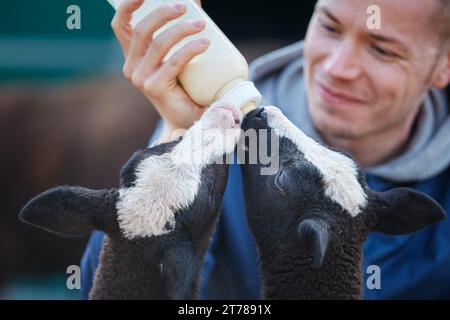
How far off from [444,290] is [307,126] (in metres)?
0.43

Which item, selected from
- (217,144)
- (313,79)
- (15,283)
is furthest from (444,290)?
(15,283)

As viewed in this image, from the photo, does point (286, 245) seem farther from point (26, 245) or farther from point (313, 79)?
point (26, 245)

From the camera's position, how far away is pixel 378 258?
1.31 meters

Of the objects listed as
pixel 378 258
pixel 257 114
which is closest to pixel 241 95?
pixel 257 114

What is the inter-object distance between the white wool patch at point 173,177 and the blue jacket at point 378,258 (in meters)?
0.23

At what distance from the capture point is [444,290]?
1395mm

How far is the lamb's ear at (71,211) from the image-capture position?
3.20ft

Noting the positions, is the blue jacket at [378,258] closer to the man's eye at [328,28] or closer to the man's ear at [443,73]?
the man's ear at [443,73]

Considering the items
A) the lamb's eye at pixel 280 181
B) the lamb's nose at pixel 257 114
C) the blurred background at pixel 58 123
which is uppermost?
the lamb's nose at pixel 257 114

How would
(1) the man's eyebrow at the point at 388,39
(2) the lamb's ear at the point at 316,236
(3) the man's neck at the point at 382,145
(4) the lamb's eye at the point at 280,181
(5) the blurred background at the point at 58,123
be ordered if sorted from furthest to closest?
(5) the blurred background at the point at 58,123 < (3) the man's neck at the point at 382,145 < (1) the man's eyebrow at the point at 388,39 < (4) the lamb's eye at the point at 280,181 < (2) the lamb's ear at the point at 316,236

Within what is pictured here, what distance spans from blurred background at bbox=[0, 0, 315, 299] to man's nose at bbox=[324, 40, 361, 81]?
1.35ft

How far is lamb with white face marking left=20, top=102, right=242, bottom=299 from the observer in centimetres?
98

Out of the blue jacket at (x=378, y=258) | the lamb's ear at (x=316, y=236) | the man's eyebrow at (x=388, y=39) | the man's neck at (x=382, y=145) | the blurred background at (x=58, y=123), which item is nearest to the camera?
the lamb's ear at (x=316, y=236)

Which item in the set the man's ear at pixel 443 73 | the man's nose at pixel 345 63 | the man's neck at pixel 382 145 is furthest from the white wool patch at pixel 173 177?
the man's ear at pixel 443 73
